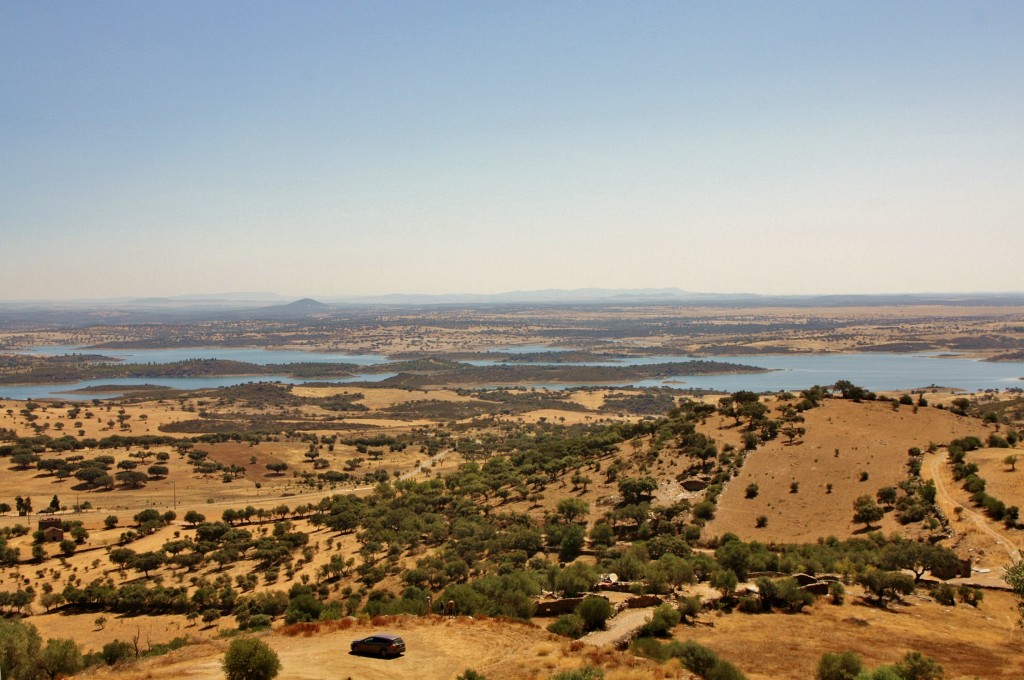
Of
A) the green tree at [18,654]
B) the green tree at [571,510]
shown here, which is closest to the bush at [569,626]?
the green tree at [18,654]

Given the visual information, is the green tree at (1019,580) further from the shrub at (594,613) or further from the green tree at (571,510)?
the green tree at (571,510)

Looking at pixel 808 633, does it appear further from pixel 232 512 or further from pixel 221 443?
pixel 221 443

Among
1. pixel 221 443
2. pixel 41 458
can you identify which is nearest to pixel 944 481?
pixel 221 443

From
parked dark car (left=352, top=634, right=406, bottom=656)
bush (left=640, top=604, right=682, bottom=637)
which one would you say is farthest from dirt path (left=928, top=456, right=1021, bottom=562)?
parked dark car (left=352, top=634, right=406, bottom=656)

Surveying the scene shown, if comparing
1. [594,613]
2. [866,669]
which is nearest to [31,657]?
[594,613]

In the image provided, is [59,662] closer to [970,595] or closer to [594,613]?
[594,613]
